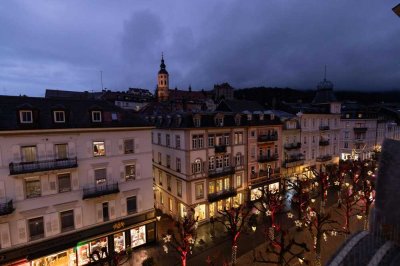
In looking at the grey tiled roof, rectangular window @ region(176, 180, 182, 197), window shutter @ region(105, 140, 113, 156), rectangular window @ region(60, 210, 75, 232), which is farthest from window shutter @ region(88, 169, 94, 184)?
rectangular window @ region(176, 180, 182, 197)

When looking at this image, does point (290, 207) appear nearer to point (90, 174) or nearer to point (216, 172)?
point (216, 172)

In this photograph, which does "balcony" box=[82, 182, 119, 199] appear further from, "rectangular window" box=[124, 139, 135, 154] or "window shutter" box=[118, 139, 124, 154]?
"rectangular window" box=[124, 139, 135, 154]

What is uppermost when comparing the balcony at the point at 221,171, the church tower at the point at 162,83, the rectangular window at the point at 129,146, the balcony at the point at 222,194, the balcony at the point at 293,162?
the church tower at the point at 162,83

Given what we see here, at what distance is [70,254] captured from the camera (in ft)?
75.5

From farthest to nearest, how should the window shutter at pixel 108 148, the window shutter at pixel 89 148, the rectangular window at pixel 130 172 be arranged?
the rectangular window at pixel 130 172
the window shutter at pixel 108 148
the window shutter at pixel 89 148

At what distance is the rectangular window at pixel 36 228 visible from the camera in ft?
68.1

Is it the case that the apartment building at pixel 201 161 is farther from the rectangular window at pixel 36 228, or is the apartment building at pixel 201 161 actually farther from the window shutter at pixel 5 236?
the window shutter at pixel 5 236

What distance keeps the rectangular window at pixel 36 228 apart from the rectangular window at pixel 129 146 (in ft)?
33.2

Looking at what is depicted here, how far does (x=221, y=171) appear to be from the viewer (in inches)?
1328

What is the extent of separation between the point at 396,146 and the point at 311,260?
77.2 feet

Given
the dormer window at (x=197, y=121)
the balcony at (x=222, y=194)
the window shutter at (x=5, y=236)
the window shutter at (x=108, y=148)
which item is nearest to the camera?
the window shutter at (x=5, y=236)

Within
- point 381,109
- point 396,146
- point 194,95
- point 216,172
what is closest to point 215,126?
point 216,172

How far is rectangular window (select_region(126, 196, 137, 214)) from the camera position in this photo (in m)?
26.1

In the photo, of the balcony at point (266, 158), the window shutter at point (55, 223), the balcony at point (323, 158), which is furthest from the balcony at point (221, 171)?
the balcony at point (323, 158)
